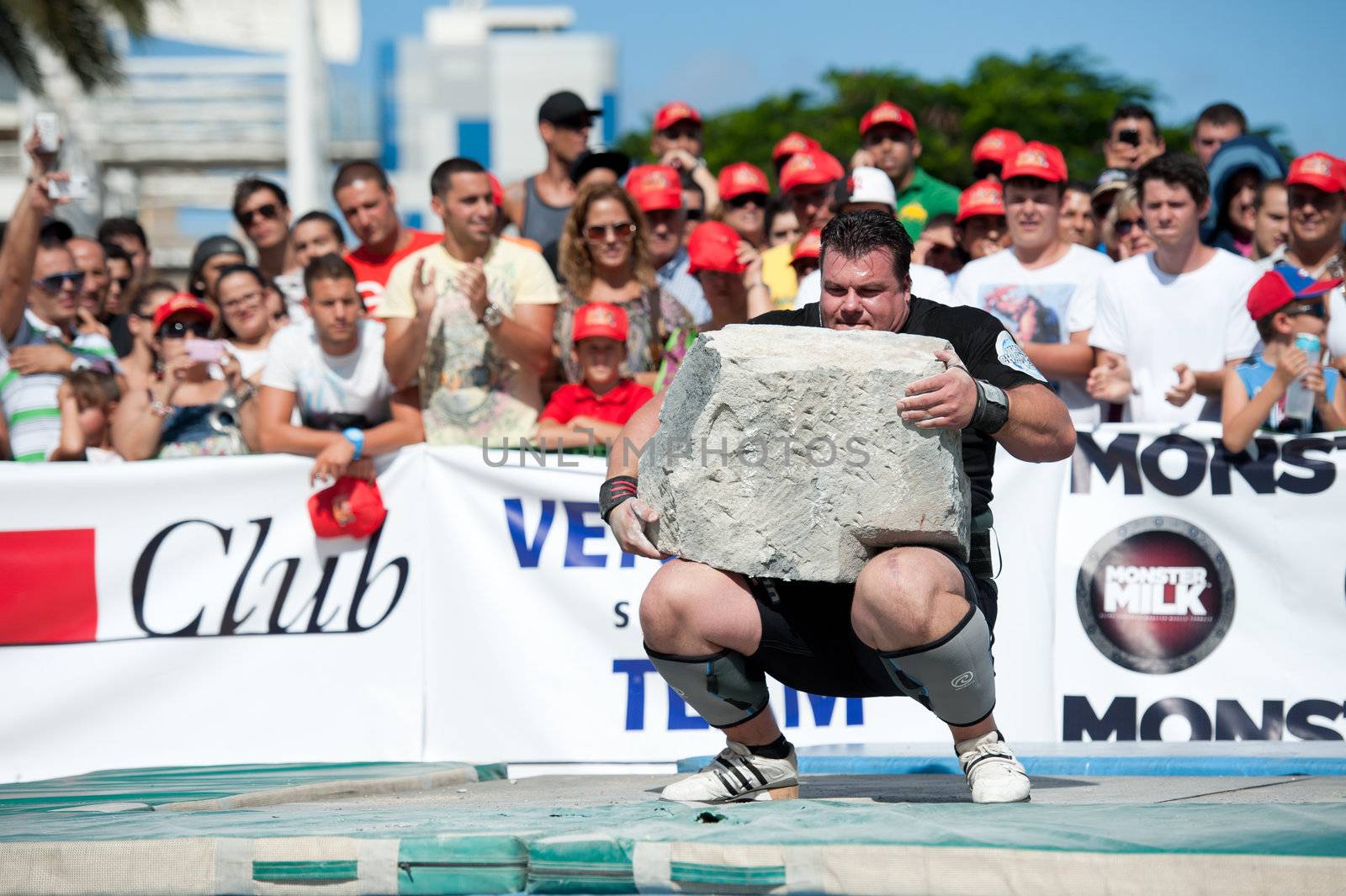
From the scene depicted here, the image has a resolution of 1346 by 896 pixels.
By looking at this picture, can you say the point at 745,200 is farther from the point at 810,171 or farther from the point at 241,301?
the point at 241,301

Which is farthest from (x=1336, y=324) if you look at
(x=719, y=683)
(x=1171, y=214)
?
(x=719, y=683)

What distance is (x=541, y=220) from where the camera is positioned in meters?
7.88

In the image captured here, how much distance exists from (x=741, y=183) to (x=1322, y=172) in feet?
9.71

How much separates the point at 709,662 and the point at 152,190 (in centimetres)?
3782

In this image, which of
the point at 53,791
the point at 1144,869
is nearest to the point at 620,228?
the point at 53,791

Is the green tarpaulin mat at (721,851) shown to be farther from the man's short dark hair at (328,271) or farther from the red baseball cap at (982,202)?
the red baseball cap at (982,202)

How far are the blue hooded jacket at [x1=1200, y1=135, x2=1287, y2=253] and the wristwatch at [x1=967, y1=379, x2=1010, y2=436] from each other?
4.38 metres

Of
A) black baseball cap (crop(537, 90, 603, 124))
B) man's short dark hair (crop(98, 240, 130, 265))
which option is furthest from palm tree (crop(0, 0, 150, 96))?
black baseball cap (crop(537, 90, 603, 124))

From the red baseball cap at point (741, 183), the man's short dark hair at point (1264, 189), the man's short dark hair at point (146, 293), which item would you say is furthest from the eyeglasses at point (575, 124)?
A: the man's short dark hair at point (1264, 189)

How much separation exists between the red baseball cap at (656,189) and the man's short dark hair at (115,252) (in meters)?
2.92

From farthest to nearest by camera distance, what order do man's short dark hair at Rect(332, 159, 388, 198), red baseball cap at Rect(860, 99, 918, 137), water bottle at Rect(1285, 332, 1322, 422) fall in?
red baseball cap at Rect(860, 99, 918, 137)
man's short dark hair at Rect(332, 159, 388, 198)
water bottle at Rect(1285, 332, 1322, 422)

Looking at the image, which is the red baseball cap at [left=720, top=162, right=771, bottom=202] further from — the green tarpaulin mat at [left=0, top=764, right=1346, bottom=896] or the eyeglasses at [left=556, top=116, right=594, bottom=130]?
the green tarpaulin mat at [left=0, top=764, right=1346, bottom=896]

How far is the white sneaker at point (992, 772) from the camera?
12.2 ft

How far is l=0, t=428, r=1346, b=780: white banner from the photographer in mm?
5867
